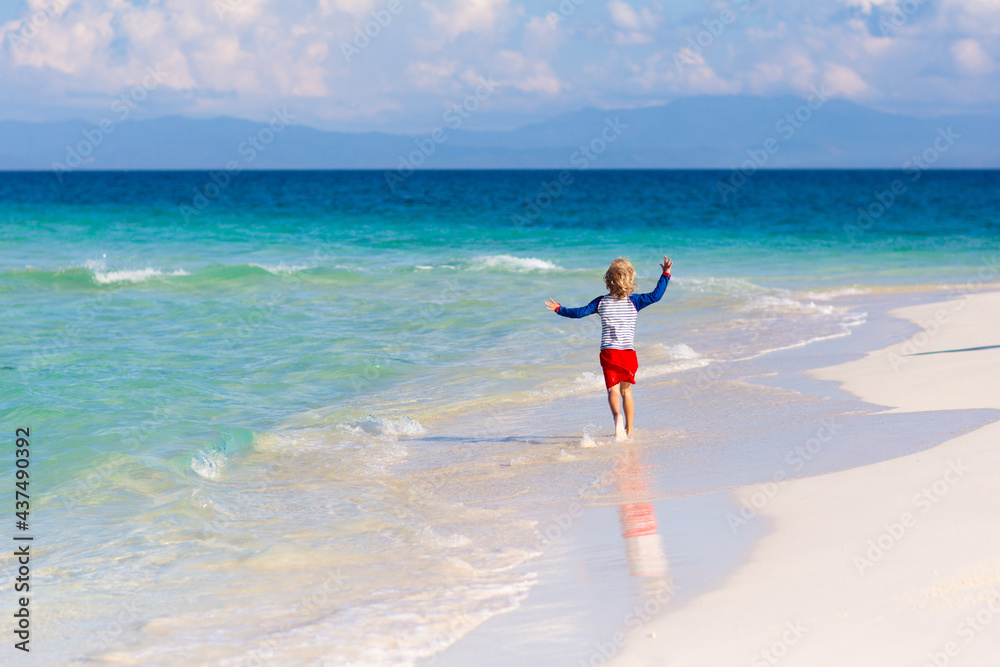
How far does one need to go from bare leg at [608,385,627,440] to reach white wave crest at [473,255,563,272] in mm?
14666

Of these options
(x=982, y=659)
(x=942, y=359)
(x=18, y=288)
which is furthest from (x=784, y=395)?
(x=18, y=288)

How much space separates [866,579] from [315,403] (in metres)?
6.33

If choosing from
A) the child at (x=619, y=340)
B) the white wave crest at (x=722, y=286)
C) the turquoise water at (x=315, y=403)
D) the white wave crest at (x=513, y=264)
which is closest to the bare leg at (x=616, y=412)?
the child at (x=619, y=340)

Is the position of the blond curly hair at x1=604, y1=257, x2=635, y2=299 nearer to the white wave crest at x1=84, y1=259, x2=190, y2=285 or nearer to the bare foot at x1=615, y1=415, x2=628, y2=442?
the bare foot at x1=615, y1=415, x2=628, y2=442

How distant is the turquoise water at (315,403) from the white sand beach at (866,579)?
3.49ft

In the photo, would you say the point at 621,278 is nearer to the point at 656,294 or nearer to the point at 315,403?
the point at 656,294

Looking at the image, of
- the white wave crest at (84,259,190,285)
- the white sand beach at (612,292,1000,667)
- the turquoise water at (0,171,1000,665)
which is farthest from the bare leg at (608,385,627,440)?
the white wave crest at (84,259,190,285)

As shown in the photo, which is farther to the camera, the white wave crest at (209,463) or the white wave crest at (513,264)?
the white wave crest at (513,264)

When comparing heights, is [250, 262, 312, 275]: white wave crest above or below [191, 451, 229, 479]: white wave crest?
above

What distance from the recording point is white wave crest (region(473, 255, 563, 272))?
874 inches

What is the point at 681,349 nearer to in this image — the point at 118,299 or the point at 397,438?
the point at 397,438

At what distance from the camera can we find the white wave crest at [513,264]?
2220cm

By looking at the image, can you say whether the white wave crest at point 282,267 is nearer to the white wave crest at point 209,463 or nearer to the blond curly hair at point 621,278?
the white wave crest at point 209,463

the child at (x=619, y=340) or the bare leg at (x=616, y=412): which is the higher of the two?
the child at (x=619, y=340)
